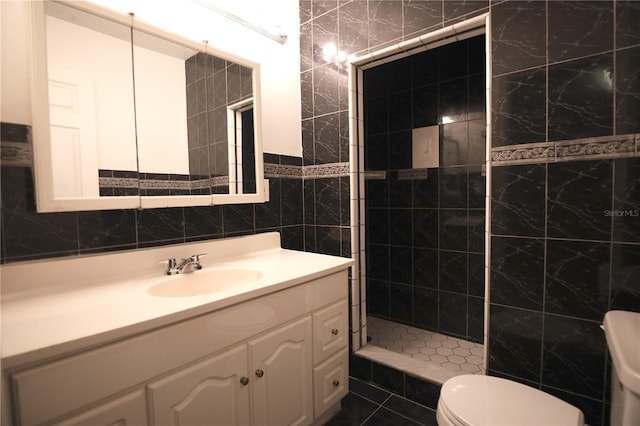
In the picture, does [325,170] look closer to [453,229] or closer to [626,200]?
[453,229]

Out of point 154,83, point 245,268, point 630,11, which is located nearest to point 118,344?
point 245,268

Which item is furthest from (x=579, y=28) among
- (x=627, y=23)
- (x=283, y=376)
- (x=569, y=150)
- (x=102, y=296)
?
(x=102, y=296)

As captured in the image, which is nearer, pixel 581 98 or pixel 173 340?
pixel 173 340

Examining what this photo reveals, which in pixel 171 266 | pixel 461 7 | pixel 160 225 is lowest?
pixel 171 266

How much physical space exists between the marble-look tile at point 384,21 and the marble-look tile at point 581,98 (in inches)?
30.5

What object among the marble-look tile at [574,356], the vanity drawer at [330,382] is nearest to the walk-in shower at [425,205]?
the vanity drawer at [330,382]

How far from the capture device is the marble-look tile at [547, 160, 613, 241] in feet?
3.75

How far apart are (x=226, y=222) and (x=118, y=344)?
886mm

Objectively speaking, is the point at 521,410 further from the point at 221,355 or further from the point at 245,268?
the point at 245,268

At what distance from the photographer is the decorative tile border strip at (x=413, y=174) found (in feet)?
7.88

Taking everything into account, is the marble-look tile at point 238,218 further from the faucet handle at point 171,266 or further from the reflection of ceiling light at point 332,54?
the reflection of ceiling light at point 332,54

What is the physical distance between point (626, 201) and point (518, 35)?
0.78 meters

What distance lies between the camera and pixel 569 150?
1.20 metres

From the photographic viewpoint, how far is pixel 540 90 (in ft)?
4.08
